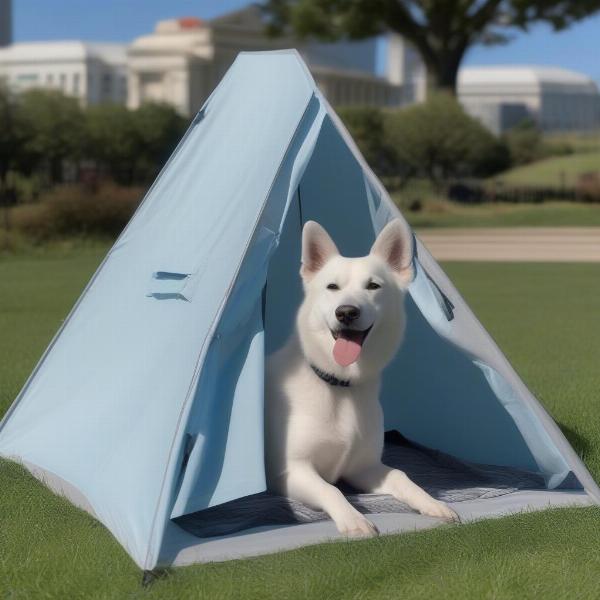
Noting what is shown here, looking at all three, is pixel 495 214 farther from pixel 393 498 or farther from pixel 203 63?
pixel 203 63

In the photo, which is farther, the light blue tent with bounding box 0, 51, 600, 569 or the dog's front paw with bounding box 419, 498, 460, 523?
the dog's front paw with bounding box 419, 498, 460, 523

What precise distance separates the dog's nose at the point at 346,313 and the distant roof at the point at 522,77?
138 meters

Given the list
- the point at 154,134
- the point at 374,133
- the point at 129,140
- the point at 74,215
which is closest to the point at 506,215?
the point at 374,133

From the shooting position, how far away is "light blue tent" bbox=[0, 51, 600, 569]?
426cm

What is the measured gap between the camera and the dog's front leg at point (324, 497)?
168 inches

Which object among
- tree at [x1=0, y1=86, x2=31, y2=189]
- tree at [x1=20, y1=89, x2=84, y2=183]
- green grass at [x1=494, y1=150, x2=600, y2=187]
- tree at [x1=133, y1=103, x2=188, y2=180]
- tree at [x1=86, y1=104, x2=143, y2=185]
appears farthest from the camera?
green grass at [x1=494, y1=150, x2=600, y2=187]

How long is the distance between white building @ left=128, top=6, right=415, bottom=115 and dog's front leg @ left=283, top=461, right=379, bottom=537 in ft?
255

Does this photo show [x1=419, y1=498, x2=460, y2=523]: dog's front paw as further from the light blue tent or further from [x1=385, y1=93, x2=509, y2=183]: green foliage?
[x1=385, y1=93, x2=509, y2=183]: green foliage

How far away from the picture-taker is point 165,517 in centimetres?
395

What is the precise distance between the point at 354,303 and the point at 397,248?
387 millimetres

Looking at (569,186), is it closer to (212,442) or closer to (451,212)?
(451,212)

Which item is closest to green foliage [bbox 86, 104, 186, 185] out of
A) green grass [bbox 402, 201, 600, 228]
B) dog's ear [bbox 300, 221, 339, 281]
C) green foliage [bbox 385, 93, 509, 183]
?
green foliage [bbox 385, 93, 509, 183]

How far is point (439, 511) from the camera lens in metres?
4.54

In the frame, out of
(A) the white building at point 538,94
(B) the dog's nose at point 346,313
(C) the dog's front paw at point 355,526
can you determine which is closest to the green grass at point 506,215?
(B) the dog's nose at point 346,313
